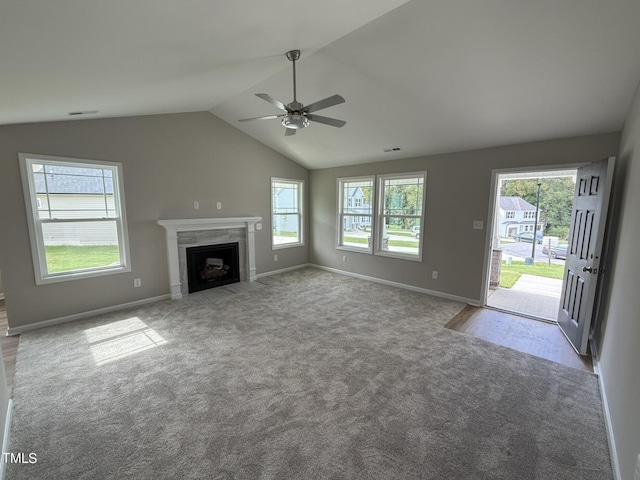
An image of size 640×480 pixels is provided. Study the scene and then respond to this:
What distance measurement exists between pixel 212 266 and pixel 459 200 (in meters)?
4.37

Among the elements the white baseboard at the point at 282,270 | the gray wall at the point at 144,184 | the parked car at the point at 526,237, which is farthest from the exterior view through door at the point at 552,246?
the gray wall at the point at 144,184

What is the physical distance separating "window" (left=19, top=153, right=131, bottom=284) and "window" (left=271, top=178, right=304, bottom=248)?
2707 mm

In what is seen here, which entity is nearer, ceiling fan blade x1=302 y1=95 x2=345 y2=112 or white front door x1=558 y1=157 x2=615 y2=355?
ceiling fan blade x1=302 y1=95 x2=345 y2=112

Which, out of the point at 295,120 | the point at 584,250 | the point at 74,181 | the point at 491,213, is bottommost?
the point at 584,250

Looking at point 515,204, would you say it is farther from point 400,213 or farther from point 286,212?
point 286,212

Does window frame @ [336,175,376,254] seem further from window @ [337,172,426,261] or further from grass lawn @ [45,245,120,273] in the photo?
grass lawn @ [45,245,120,273]

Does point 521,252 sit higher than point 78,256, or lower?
lower

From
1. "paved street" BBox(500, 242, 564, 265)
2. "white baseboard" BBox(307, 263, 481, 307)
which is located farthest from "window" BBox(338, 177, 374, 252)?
"paved street" BBox(500, 242, 564, 265)

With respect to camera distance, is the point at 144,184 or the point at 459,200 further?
the point at 459,200

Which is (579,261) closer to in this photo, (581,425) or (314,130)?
(581,425)

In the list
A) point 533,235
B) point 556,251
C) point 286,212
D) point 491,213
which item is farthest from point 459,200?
point 556,251

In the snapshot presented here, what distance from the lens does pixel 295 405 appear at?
2.05m

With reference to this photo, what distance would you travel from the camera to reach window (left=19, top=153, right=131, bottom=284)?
325 cm

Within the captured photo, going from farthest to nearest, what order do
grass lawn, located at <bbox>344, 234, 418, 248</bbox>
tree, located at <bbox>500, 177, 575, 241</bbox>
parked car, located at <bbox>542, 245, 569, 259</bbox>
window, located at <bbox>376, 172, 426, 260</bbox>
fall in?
parked car, located at <bbox>542, 245, 569, 259</bbox>, tree, located at <bbox>500, 177, 575, 241</bbox>, grass lawn, located at <bbox>344, 234, 418, 248</bbox>, window, located at <bbox>376, 172, 426, 260</bbox>
